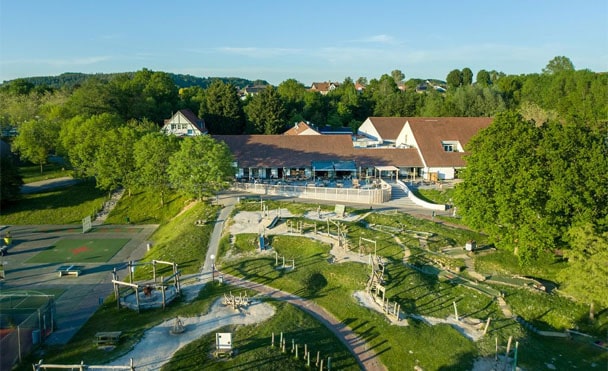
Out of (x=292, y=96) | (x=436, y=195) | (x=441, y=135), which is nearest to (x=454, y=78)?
(x=292, y=96)

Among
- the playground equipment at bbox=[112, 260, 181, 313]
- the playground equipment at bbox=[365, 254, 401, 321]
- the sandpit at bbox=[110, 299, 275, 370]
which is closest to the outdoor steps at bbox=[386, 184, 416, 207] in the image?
the playground equipment at bbox=[365, 254, 401, 321]

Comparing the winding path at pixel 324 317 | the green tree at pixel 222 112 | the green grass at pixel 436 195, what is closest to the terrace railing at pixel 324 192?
the green grass at pixel 436 195

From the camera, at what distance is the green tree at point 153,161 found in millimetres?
51594

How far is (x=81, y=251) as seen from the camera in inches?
1641

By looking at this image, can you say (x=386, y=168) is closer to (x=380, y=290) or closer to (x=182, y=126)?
(x=380, y=290)

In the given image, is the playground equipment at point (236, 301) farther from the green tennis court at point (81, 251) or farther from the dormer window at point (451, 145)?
the dormer window at point (451, 145)

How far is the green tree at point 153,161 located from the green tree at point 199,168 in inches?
89.1

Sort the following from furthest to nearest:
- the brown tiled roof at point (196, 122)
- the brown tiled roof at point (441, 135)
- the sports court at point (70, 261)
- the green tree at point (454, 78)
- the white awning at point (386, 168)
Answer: the green tree at point (454, 78) → the brown tiled roof at point (196, 122) → the brown tiled roof at point (441, 135) → the white awning at point (386, 168) → the sports court at point (70, 261)

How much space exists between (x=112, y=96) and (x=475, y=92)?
7001 centimetres

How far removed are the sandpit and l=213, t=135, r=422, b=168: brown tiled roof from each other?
3389 centimetres

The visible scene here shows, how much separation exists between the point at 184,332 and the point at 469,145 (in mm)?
30559

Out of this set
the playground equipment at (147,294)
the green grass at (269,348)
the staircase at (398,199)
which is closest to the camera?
the green grass at (269,348)

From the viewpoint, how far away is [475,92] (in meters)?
93.2

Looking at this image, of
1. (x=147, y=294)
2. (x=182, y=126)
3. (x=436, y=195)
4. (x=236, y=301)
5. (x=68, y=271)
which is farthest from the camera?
(x=182, y=126)
